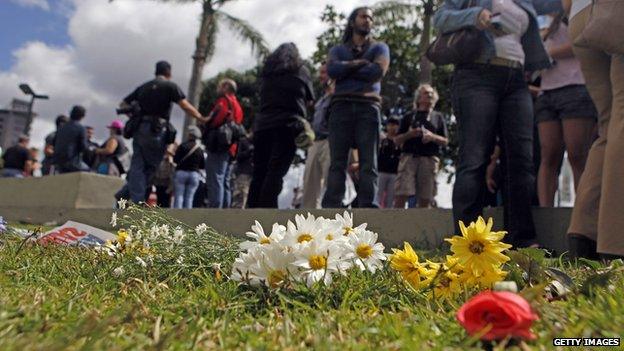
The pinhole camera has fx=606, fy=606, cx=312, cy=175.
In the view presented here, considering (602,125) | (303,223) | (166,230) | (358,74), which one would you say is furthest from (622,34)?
(358,74)

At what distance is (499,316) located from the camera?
1079mm

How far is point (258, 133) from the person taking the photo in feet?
19.7

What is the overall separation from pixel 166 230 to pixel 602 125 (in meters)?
2.32

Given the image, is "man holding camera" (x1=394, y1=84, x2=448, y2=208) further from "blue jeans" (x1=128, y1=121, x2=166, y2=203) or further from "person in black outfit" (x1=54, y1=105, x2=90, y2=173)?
"person in black outfit" (x1=54, y1=105, x2=90, y2=173)

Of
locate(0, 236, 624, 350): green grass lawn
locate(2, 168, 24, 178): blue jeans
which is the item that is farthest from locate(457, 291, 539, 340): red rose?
locate(2, 168, 24, 178): blue jeans

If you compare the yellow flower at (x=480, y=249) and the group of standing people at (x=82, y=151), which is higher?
the group of standing people at (x=82, y=151)

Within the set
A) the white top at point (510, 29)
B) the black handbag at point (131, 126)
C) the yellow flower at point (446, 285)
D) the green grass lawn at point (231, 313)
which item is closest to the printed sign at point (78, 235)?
the green grass lawn at point (231, 313)

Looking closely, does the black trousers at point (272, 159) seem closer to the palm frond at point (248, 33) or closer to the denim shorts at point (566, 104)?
the denim shorts at point (566, 104)

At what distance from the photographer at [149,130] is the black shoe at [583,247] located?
16.3 ft

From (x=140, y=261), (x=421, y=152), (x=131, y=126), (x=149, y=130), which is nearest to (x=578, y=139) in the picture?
(x=421, y=152)

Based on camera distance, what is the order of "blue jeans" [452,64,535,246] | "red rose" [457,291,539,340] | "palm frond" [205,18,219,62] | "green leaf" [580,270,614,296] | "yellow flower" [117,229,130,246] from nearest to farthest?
1. "red rose" [457,291,539,340]
2. "green leaf" [580,270,614,296]
3. "yellow flower" [117,229,130,246]
4. "blue jeans" [452,64,535,246]
5. "palm frond" [205,18,219,62]

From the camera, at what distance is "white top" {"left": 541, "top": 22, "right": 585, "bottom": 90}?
4.52m

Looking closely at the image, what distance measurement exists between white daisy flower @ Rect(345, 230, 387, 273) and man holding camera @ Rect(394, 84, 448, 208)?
489cm

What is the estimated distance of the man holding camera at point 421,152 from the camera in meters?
6.86
